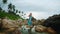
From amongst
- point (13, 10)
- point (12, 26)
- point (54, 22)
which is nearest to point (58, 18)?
point (54, 22)

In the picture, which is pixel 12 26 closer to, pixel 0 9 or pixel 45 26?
pixel 45 26

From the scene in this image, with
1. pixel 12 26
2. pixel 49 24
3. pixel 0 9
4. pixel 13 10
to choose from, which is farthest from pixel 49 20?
pixel 13 10

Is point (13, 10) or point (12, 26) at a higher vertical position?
point (12, 26)

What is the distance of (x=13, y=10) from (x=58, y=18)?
7560 cm

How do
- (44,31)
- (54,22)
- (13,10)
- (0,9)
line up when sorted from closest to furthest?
(54,22), (44,31), (0,9), (13,10)

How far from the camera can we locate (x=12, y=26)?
639 centimetres

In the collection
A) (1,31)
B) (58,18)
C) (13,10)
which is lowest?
(13,10)

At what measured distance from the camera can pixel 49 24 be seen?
6.16 m

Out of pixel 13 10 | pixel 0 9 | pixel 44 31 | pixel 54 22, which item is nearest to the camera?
pixel 54 22

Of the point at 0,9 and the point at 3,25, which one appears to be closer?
the point at 3,25

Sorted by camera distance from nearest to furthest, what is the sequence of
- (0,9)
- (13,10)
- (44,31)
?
1. (44,31)
2. (0,9)
3. (13,10)

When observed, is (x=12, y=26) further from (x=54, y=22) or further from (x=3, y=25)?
(x=54, y=22)

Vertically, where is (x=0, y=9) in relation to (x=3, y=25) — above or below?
below

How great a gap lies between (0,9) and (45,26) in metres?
66.9
